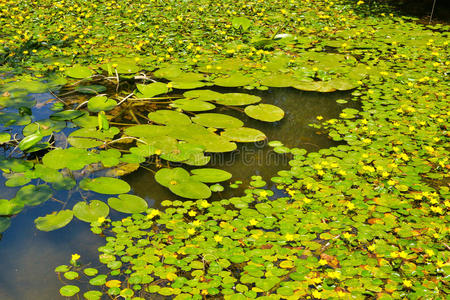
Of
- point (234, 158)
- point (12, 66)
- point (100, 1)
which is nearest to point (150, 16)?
point (100, 1)

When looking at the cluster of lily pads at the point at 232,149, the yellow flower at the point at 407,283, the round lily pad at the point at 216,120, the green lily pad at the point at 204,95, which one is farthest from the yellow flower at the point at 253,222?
the green lily pad at the point at 204,95

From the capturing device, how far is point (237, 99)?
3482mm

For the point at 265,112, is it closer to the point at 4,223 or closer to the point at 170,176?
the point at 170,176

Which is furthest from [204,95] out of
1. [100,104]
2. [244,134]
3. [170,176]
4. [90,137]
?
[170,176]

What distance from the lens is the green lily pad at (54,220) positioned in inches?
83.9

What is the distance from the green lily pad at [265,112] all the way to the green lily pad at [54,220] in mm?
1648

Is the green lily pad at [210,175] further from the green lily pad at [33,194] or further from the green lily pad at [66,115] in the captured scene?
the green lily pad at [66,115]

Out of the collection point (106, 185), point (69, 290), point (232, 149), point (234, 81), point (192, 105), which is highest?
point (234, 81)

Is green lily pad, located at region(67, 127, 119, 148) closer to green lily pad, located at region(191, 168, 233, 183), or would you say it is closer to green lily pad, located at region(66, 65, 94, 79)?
green lily pad, located at region(191, 168, 233, 183)

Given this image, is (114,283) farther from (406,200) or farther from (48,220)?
(406,200)

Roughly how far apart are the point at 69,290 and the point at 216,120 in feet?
5.73

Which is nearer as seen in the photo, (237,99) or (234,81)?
(237,99)

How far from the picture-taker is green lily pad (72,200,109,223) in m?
2.18

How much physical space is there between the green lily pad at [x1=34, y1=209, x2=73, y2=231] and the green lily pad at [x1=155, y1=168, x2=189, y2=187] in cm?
56
